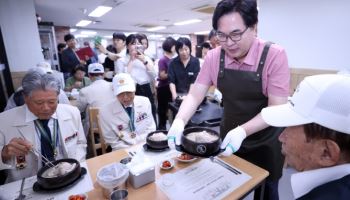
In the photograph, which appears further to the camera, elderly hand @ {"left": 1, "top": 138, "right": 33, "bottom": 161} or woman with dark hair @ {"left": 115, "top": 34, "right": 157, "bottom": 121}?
woman with dark hair @ {"left": 115, "top": 34, "right": 157, "bottom": 121}

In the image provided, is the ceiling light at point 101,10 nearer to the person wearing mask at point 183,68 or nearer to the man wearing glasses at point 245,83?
the person wearing mask at point 183,68

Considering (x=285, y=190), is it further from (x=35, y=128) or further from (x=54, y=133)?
(x=35, y=128)

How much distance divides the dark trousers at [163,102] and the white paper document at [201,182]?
2354mm

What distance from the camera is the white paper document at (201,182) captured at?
0.96 m

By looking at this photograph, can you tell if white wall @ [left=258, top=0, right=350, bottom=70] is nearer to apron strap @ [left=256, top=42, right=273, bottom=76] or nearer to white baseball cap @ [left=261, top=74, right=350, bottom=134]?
apron strap @ [left=256, top=42, right=273, bottom=76]

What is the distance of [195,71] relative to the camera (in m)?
2.95

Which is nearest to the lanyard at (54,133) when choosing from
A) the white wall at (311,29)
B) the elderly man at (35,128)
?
the elderly man at (35,128)

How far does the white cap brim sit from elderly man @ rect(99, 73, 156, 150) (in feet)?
4.03

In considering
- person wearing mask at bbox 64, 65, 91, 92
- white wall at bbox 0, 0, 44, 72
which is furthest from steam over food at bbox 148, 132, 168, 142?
white wall at bbox 0, 0, 44, 72

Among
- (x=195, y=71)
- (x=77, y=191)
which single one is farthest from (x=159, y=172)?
(x=195, y=71)

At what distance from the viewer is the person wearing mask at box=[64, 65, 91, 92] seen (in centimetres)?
345

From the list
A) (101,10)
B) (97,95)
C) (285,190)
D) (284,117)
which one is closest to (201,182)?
(284,117)

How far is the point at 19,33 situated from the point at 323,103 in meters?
5.00

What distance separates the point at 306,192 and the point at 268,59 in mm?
742
